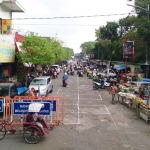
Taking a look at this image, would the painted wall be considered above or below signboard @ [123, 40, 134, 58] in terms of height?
above

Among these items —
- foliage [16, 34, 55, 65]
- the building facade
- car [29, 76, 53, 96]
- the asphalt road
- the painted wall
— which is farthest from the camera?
foliage [16, 34, 55, 65]

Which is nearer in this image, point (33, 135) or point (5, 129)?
point (33, 135)

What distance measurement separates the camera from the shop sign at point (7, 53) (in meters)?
19.3

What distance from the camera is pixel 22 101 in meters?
10.3

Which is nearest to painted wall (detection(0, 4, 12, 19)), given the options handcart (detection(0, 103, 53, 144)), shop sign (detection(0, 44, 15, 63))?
shop sign (detection(0, 44, 15, 63))

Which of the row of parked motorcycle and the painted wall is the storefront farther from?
the row of parked motorcycle

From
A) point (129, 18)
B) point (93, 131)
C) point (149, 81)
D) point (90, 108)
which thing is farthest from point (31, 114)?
point (129, 18)

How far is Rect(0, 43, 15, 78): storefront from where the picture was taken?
19.4m

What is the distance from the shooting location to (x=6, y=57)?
67.6ft

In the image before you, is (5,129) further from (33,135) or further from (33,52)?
(33,52)

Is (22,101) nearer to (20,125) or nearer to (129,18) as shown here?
(20,125)

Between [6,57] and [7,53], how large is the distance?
1.46ft

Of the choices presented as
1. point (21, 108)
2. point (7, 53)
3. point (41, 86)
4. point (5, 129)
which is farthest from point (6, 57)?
point (5, 129)

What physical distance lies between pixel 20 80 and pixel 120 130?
16.2 meters
